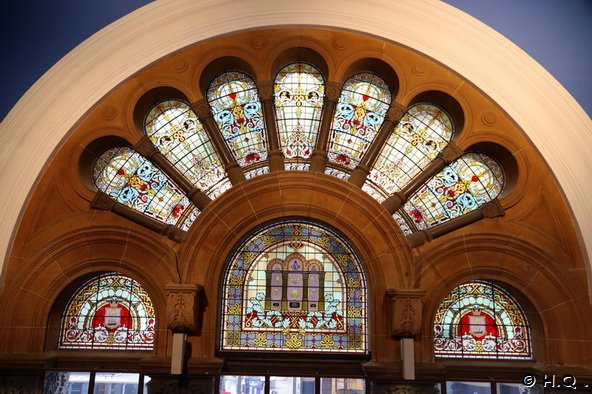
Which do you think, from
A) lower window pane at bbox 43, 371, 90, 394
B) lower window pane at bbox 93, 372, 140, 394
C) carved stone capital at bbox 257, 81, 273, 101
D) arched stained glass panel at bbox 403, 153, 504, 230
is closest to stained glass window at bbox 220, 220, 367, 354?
arched stained glass panel at bbox 403, 153, 504, 230

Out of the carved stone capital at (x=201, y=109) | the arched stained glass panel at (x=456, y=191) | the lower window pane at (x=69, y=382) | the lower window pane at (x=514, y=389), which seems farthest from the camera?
the arched stained glass panel at (x=456, y=191)

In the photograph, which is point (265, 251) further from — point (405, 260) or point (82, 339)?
point (82, 339)

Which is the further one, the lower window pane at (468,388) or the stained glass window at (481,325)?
the stained glass window at (481,325)

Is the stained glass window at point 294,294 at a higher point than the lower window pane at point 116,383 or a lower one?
higher

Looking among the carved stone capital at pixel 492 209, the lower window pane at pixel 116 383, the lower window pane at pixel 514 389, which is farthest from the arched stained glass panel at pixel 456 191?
the lower window pane at pixel 116 383

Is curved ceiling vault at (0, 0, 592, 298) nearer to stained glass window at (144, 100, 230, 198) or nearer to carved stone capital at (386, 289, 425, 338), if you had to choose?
stained glass window at (144, 100, 230, 198)

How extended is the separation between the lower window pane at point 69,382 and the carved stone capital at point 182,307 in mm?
1528

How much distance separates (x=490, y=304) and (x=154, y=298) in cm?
471

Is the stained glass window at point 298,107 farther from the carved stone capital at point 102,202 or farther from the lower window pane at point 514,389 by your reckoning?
the lower window pane at point 514,389

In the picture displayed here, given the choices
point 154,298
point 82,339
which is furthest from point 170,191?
point 82,339

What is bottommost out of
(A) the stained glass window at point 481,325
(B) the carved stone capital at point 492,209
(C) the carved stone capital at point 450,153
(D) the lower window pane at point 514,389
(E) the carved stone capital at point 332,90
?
(D) the lower window pane at point 514,389

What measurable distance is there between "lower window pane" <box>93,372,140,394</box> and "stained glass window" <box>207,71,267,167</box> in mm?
3376

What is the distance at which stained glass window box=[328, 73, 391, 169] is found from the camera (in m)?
9.70

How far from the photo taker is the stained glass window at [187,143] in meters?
9.66
